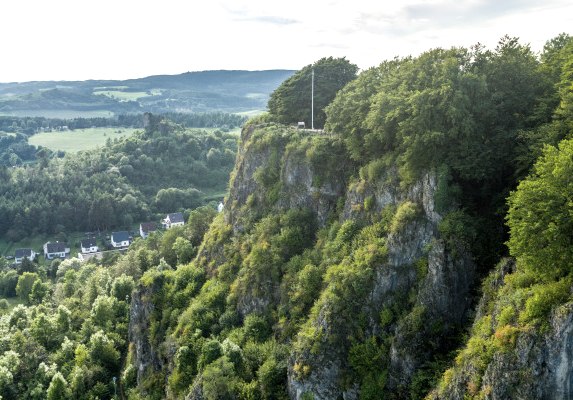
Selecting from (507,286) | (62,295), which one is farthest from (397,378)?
(62,295)

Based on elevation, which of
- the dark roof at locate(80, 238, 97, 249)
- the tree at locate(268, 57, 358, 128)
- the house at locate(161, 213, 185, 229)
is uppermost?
the tree at locate(268, 57, 358, 128)

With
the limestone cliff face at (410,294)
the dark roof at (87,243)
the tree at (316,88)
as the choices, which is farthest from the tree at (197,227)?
the dark roof at (87,243)

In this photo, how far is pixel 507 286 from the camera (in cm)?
2686

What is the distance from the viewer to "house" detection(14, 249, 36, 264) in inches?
5330

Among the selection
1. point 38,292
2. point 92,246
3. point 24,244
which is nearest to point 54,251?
A: point 92,246

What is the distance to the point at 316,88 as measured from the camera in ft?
207

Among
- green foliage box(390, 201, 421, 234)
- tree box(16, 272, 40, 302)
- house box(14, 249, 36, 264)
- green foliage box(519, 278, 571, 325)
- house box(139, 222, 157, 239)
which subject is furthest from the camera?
house box(139, 222, 157, 239)

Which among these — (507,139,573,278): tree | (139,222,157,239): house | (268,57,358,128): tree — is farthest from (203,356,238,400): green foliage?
(139,222,157,239): house

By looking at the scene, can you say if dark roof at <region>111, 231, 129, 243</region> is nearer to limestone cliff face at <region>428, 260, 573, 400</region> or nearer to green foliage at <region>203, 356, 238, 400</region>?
green foliage at <region>203, 356, 238, 400</region>

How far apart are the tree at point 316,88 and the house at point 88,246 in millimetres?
95263

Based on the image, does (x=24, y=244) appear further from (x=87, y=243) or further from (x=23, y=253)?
(x=87, y=243)

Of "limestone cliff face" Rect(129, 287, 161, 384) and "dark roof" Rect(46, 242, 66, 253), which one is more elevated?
"limestone cliff face" Rect(129, 287, 161, 384)

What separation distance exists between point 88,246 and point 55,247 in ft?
31.4

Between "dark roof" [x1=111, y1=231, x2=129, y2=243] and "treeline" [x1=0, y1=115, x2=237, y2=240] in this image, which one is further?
"treeline" [x1=0, y1=115, x2=237, y2=240]
